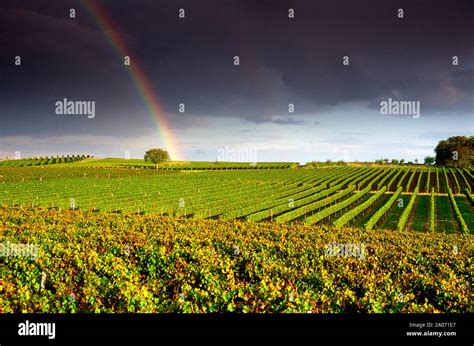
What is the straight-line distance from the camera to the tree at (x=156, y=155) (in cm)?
18200

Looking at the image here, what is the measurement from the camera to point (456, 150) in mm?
160375

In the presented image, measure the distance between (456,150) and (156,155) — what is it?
14287 cm

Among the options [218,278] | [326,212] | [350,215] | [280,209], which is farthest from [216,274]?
[326,212]

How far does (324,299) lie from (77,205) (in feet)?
153

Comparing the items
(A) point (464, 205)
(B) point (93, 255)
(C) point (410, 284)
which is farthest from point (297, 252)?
(A) point (464, 205)

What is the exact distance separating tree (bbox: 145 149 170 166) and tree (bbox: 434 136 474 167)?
137 meters

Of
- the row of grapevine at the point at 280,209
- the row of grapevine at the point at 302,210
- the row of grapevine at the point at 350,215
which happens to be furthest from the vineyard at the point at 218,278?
the row of grapevine at the point at 280,209

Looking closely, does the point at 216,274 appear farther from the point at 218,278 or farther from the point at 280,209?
the point at 280,209

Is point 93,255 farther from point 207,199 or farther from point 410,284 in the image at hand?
point 207,199

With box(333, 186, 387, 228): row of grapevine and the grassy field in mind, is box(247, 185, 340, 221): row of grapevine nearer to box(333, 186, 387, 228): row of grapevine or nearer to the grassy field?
box(333, 186, 387, 228): row of grapevine

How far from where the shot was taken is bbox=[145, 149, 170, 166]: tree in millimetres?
182000

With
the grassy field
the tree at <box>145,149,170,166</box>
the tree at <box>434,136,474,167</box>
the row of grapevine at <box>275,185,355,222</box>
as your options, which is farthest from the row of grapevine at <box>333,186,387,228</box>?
the tree at <box>145,149,170,166</box>

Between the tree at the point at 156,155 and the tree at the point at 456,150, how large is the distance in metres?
137

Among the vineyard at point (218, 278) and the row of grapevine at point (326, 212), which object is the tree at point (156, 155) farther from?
the vineyard at point (218, 278)
